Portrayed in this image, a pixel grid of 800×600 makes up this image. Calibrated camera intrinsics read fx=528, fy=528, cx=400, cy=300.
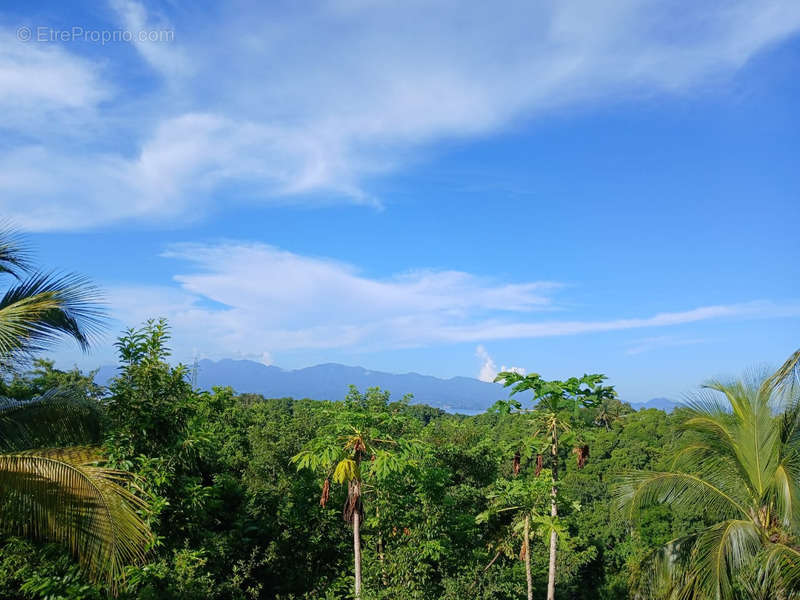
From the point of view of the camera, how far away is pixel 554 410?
6457mm

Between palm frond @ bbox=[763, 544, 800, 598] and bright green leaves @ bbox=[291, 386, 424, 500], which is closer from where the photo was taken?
palm frond @ bbox=[763, 544, 800, 598]

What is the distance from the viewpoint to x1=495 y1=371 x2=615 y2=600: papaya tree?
610cm

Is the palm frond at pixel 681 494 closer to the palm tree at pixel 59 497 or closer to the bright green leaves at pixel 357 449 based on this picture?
the bright green leaves at pixel 357 449

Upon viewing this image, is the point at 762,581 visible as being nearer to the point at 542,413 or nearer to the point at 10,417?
the point at 542,413

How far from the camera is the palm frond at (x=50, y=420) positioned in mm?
6000

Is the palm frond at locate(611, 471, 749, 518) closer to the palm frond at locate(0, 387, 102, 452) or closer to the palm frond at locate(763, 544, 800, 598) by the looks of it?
the palm frond at locate(763, 544, 800, 598)

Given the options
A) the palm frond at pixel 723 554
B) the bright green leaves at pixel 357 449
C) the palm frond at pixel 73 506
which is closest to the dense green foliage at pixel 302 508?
the bright green leaves at pixel 357 449

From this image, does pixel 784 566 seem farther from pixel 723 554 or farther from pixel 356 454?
pixel 356 454

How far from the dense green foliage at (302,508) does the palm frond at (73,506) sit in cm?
92

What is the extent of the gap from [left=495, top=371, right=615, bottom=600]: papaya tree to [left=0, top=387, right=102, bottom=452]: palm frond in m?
5.15

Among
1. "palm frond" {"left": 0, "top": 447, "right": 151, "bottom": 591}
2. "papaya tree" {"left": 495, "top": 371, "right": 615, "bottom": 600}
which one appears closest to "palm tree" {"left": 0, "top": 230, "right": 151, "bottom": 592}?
"palm frond" {"left": 0, "top": 447, "right": 151, "bottom": 591}

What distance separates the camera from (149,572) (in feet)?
21.0

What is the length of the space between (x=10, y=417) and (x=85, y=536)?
86.3 inches

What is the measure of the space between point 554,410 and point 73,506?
203 inches
